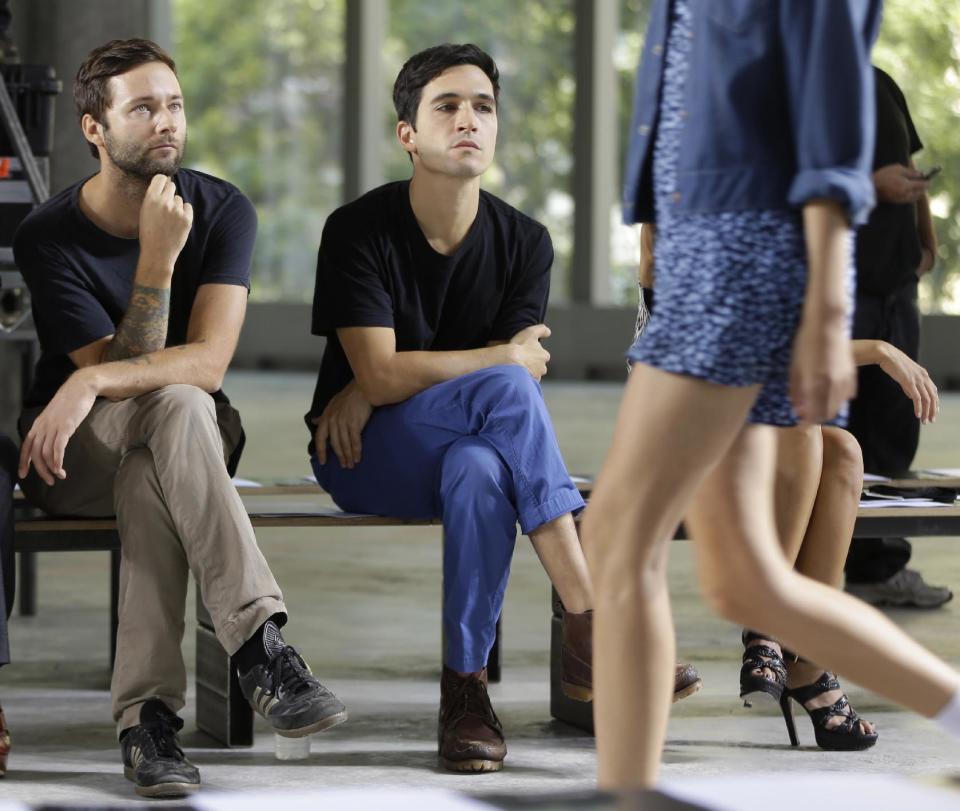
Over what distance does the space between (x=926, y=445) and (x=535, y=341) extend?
5.87 metres

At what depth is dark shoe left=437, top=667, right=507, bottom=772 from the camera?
A: 312 centimetres

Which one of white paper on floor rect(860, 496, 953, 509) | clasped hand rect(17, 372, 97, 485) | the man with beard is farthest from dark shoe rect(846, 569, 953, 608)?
clasped hand rect(17, 372, 97, 485)

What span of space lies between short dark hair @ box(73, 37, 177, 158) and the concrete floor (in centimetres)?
124

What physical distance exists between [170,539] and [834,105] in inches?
63.7

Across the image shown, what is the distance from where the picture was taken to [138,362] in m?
3.22

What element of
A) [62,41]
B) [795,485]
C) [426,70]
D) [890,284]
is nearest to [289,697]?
[795,485]

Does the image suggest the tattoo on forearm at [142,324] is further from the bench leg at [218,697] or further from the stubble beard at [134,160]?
the bench leg at [218,697]

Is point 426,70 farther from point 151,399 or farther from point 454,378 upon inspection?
point 151,399

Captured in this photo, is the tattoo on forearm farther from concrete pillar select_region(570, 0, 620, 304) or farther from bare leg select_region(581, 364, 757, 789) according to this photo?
concrete pillar select_region(570, 0, 620, 304)

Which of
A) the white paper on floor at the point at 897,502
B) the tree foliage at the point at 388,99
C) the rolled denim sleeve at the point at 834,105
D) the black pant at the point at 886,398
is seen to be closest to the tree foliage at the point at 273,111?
the tree foliage at the point at 388,99

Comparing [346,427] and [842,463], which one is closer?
[842,463]

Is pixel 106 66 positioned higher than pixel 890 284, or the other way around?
pixel 106 66

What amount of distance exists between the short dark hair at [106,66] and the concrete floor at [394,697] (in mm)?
1242

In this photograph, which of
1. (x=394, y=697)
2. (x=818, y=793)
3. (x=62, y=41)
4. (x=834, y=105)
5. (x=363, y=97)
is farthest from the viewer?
(x=363, y=97)
